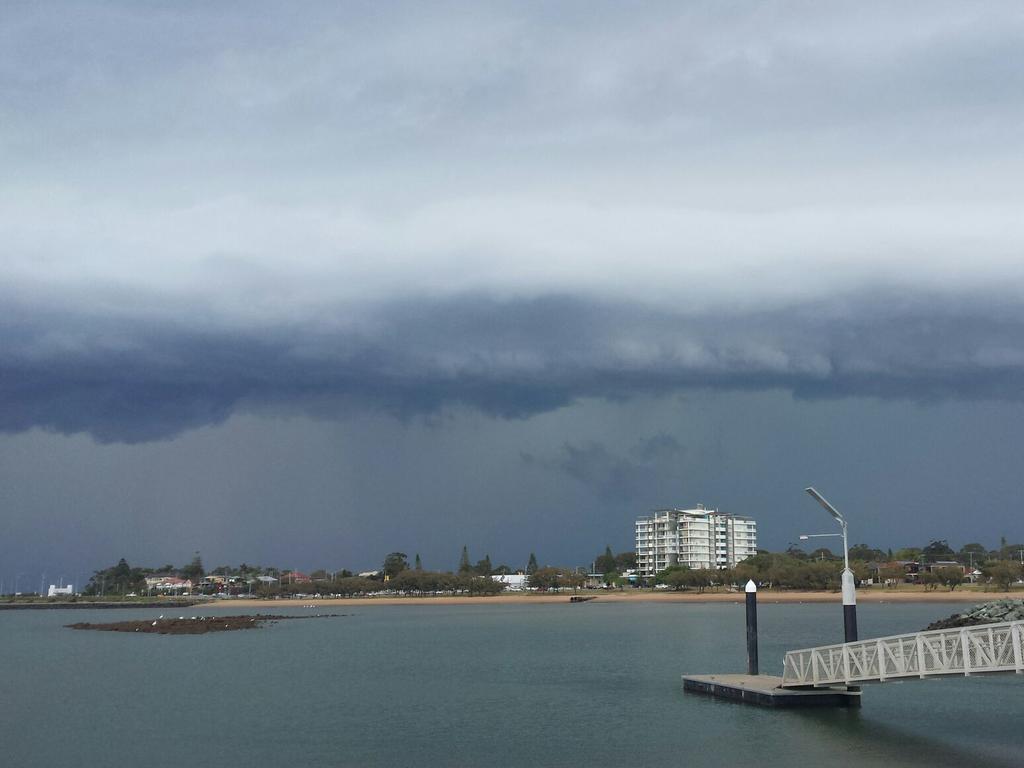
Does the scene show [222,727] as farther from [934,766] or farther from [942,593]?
[942,593]

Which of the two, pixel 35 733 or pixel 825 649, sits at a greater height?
Answer: pixel 825 649

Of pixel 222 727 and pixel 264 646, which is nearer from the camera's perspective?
pixel 222 727

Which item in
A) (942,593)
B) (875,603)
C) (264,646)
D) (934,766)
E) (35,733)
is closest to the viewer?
(934,766)

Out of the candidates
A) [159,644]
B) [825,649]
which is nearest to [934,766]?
[825,649]

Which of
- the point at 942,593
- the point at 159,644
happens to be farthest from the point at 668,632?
the point at 942,593

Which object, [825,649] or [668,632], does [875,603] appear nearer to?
[668,632]

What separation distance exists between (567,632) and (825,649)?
65196 mm

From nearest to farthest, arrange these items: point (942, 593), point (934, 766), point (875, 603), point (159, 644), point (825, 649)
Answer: point (934, 766) → point (825, 649) → point (159, 644) → point (875, 603) → point (942, 593)

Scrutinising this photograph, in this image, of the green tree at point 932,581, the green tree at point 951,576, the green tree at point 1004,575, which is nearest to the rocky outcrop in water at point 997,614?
the green tree at point 1004,575

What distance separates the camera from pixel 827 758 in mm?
35781

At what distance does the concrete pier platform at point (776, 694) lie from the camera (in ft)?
141

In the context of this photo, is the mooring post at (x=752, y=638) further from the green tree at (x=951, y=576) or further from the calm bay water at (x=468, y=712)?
the green tree at (x=951, y=576)

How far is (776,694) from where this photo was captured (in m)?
43.2

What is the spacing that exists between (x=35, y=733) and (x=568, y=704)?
24051 mm
